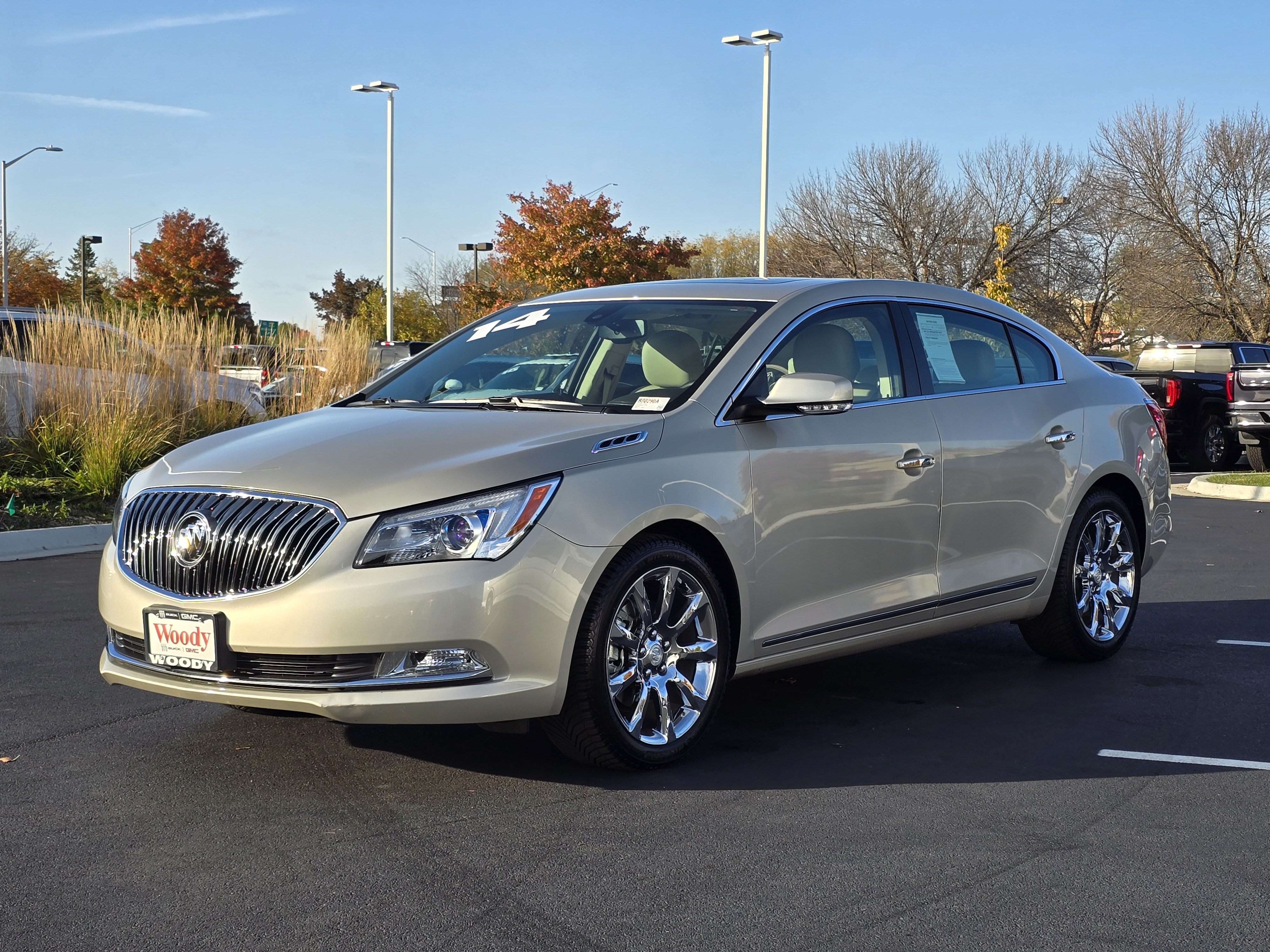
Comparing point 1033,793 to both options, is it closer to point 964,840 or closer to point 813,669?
point 964,840

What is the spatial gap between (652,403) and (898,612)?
1396mm

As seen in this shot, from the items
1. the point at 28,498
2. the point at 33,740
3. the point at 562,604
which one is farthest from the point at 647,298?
the point at 28,498

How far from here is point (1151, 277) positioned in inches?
1618

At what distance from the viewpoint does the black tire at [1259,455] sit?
18797 millimetres

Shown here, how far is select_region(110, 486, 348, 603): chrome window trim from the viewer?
4.23 meters

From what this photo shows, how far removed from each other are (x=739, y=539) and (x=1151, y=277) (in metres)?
39.6

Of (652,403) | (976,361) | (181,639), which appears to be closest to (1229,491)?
(976,361)

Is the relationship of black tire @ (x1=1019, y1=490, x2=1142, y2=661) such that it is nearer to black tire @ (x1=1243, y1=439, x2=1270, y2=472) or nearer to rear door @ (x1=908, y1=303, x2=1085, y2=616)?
rear door @ (x1=908, y1=303, x2=1085, y2=616)

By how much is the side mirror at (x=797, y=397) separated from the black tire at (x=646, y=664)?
0.60 metres

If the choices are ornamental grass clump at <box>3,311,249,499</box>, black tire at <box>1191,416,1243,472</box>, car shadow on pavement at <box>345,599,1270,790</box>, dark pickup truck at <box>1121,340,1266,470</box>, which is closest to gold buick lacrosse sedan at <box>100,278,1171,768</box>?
car shadow on pavement at <box>345,599,1270,790</box>

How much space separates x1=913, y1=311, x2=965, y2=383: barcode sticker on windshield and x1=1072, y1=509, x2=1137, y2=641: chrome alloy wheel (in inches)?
45.2

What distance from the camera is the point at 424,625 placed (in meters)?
4.18

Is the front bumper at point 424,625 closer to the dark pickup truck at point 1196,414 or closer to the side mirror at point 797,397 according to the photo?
the side mirror at point 797,397

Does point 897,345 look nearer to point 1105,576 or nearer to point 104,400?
point 1105,576
